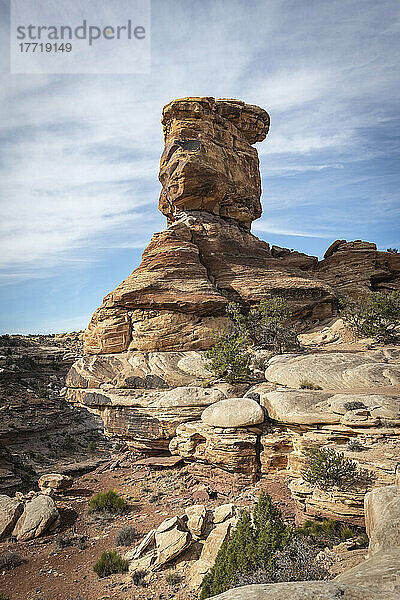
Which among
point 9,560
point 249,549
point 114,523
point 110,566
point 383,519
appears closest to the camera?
point 383,519

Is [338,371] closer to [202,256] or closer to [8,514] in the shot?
[8,514]

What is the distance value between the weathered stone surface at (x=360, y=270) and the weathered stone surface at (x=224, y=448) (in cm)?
2438

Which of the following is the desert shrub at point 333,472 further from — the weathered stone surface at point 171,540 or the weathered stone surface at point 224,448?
the weathered stone surface at point 171,540

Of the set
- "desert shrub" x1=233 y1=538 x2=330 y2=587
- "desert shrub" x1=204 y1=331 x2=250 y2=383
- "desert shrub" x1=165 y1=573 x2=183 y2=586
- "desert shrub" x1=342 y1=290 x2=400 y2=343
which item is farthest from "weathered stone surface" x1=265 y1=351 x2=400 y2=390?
"desert shrub" x1=165 y1=573 x2=183 y2=586

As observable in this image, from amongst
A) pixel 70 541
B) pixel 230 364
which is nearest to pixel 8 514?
pixel 70 541

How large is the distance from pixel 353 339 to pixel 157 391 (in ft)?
54.9

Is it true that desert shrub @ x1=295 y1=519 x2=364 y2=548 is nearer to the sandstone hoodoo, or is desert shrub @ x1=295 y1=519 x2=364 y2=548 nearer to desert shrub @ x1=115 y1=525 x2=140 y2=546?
the sandstone hoodoo

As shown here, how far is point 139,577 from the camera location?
42.1 feet

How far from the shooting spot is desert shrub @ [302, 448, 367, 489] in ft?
48.9

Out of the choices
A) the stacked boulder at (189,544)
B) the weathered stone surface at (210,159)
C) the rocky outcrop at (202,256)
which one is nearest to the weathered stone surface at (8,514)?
the stacked boulder at (189,544)

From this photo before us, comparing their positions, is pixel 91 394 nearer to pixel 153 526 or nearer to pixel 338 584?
pixel 153 526

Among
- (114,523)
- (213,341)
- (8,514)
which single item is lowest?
(114,523)

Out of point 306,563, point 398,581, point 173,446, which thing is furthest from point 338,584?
point 173,446

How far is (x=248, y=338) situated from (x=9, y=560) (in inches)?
860
